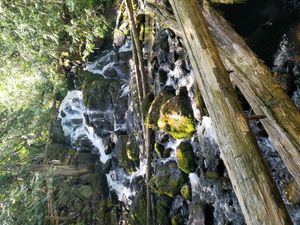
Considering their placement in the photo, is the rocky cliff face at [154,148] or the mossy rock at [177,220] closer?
the rocky cliff face at [154,148]

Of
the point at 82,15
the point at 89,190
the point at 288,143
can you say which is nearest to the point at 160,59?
the point at 82,15

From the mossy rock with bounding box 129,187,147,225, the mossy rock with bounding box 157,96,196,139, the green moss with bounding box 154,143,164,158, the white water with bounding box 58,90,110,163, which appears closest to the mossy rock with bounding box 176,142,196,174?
the mossy rock with bounding box 157,96,196,139

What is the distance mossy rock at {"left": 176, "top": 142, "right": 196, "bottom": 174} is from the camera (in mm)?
5754

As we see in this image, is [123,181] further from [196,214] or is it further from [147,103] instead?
[196,214]

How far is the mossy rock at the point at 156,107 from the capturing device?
21.0ft

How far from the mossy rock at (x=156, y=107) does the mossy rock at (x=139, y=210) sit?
1.85m

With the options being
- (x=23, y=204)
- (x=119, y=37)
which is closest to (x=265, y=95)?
(x=119, y=37)

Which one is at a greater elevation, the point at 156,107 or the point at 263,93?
the point at 263,93

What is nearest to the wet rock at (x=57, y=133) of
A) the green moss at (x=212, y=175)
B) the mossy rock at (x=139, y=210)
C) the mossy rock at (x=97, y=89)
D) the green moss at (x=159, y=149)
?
the mossy rock at (x=97, y=89)

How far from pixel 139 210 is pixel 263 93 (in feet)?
15.9

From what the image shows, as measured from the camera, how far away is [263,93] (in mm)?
3434

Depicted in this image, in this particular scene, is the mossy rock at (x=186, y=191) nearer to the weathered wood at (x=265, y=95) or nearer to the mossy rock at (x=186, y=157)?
the mossy rock at (x=186, y=157)

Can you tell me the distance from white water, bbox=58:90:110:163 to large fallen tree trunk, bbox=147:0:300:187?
6.93 m

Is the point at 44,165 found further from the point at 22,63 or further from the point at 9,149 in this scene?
the point at 22,63
